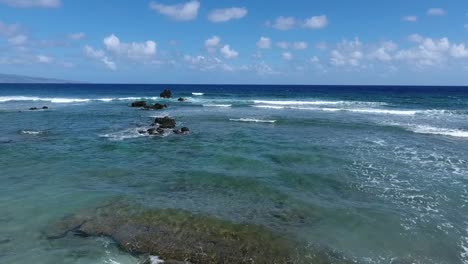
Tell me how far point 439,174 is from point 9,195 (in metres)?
19.1

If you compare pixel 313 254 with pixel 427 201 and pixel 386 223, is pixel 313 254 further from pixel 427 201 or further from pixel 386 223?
pixel 427 201

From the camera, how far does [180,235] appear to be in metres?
11.6

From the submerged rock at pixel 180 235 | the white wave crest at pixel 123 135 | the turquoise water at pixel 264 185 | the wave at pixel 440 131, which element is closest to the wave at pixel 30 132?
the turquoise water at pixel 264 185

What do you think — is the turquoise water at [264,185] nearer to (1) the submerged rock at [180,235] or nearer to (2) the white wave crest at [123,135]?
(2) the white wave crest at [123,135]

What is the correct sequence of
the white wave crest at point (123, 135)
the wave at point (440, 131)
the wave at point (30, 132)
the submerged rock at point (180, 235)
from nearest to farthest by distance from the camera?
the submerged rock at point (180, 235), the white wave crest at point (123, 135), the wave at point (30, 132), the wave at point (440, 131)

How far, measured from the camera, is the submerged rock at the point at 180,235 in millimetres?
10398

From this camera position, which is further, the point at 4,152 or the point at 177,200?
the point at 4,152

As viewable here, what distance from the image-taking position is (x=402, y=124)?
36.2 metres

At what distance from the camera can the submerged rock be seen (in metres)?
10.4

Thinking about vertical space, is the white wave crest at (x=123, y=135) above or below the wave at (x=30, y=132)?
below

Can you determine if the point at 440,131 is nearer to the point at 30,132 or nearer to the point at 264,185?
the point at 264,185

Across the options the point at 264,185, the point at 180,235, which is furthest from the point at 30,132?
Result: the point at 180,235

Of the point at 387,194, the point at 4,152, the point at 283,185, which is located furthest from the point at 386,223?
the point at 4,152

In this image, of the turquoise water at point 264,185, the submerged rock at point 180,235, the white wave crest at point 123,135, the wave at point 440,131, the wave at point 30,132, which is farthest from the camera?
the wave at point 440,131
